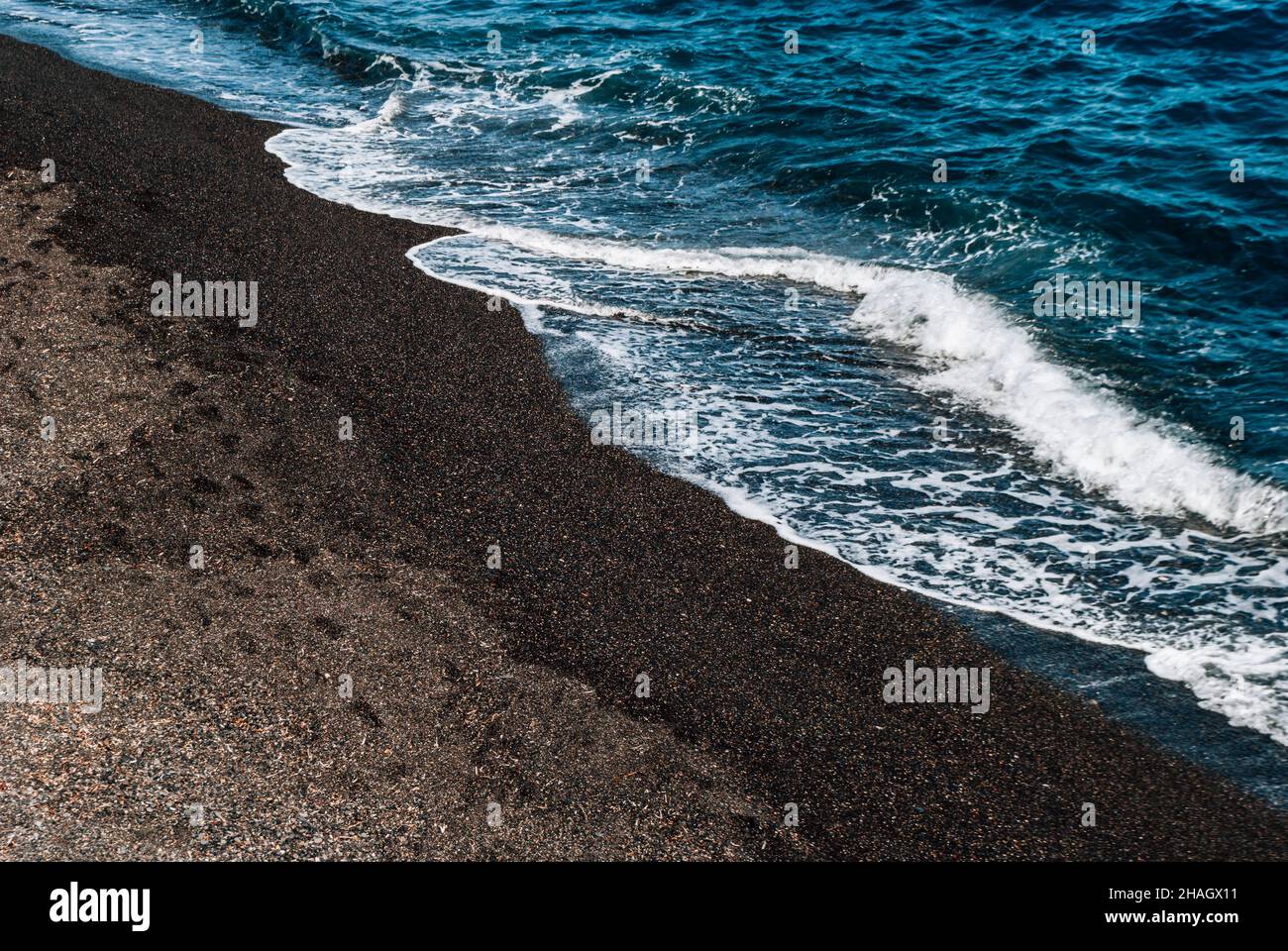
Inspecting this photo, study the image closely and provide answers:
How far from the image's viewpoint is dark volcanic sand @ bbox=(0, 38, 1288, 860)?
688cm

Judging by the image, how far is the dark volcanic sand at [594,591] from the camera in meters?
6.88

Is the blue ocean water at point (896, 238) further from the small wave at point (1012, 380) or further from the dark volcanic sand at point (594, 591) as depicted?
the dark volcanic sand at point (594, 591)

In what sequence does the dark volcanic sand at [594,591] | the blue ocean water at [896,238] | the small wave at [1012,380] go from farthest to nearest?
the small wave at [1012,380]
the blue ocean water at [896,238]
the dark volcanic sand at [594,591]

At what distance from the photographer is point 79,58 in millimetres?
21578

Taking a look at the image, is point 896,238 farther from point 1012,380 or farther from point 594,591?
point 594,591

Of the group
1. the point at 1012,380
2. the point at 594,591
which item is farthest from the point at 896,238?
the point at 594,591

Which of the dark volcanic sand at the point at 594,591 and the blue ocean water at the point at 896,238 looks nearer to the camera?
the dark volcanic sand at the point at 594,591

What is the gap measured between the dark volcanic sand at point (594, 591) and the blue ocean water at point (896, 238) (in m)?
0.87

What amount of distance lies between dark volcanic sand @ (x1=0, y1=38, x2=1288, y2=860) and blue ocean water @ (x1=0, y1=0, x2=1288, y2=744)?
87 cm

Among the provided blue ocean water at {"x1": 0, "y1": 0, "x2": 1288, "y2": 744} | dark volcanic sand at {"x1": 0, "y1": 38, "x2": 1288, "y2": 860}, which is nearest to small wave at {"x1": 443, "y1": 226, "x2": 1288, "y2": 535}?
blue ocean water at {"x1": 0, "y1": 0, "x2": 1288, "y2": 744}

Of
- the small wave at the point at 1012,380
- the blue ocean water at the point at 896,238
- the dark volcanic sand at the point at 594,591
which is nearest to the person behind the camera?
the dark volcanic sand at the point at 594,591

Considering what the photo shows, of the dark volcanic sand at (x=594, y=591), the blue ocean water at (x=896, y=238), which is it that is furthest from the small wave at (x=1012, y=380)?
the dark volcanic sand at (x=594, y=591)

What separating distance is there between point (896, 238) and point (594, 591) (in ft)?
32.9

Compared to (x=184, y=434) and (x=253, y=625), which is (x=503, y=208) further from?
(x=253, y=625)
